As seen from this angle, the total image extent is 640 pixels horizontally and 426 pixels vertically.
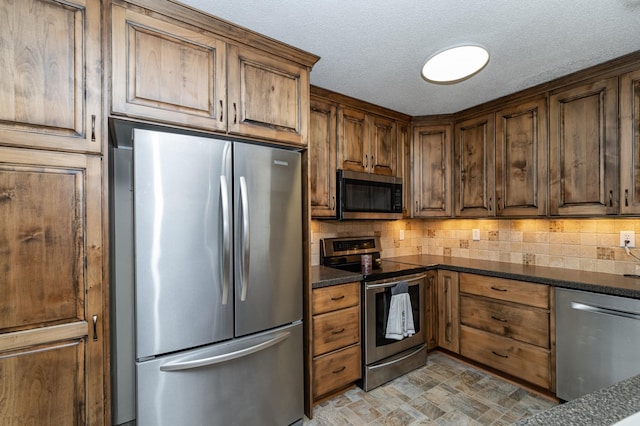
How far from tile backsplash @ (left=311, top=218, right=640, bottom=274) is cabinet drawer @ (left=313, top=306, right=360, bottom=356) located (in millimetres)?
659

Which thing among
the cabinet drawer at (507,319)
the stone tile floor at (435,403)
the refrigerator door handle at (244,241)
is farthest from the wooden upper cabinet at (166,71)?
the cabinet drawer at (507,319)

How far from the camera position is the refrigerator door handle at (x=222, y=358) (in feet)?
4.85

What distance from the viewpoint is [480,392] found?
235cm

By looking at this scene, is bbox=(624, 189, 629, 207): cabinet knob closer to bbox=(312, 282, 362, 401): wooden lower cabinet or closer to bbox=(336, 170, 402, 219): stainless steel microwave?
bbox=(336, 170, 402, 219): stainless steel microwave

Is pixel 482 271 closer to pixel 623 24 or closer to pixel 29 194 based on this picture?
pixel 623 24

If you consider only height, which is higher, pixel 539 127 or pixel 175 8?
A: pixel 175 8

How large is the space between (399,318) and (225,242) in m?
1.63

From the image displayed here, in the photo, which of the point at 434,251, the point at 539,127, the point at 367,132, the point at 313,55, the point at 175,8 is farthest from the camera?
the point at 434,251

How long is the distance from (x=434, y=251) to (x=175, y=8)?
336cm

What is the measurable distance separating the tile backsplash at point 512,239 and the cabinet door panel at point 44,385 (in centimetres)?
183

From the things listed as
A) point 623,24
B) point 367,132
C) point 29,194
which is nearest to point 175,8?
point 29,194

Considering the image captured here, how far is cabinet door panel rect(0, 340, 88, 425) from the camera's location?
1.17 meters

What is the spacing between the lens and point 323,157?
2547 mm

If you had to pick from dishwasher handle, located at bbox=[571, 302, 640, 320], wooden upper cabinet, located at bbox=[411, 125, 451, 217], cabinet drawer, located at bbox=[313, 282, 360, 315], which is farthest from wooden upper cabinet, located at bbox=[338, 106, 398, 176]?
dishwasher handle, located at bbox=[571, 302, 640, 320]
